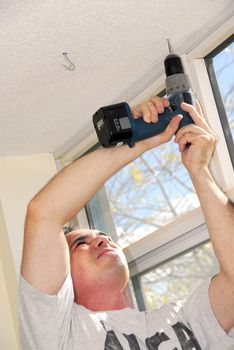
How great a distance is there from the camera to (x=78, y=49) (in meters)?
2.37

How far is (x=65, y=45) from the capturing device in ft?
7.63

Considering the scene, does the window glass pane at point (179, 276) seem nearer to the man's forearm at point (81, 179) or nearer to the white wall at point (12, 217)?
the white wall at point (12, 217)

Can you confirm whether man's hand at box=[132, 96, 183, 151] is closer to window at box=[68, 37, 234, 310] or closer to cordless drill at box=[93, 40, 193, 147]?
cordless drill at box=[93, 40, 193, 147]

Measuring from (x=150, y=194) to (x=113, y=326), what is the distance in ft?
3.33

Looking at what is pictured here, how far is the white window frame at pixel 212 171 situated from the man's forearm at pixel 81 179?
26.9 inches

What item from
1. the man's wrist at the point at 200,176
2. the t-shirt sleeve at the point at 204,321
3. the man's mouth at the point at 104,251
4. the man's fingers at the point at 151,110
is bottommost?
the t-shirt sleeve at the point at 204,321

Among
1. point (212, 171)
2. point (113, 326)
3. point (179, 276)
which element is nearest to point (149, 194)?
point (179, 276)

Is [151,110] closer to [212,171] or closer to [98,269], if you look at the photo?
[98,269]

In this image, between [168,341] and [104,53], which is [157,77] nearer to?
[104,53]

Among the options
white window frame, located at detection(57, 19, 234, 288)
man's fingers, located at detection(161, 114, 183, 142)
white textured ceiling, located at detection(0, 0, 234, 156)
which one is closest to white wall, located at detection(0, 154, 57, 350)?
white textured ceiling, located at detection(0, 0, 234, 156)

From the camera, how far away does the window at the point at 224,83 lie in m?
2.57

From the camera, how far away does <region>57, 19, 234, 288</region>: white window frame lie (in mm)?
2504

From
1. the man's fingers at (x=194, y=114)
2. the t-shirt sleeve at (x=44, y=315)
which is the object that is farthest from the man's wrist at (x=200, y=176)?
the t-shirt sleeve at (x=44, y=315)

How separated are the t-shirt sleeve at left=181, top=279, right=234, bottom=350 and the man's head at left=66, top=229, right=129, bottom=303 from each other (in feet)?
0.80
